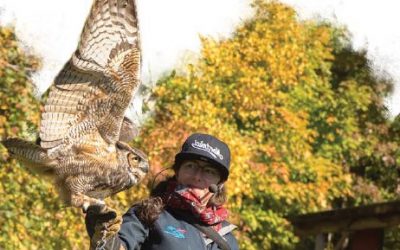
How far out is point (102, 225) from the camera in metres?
3.28

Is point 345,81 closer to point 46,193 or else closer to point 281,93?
point 281,93

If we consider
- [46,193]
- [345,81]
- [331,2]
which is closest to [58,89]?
[331,2]

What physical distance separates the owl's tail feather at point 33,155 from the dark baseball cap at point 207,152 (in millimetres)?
644

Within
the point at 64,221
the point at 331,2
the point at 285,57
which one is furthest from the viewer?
the point at 285,57

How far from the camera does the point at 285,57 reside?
519 inches

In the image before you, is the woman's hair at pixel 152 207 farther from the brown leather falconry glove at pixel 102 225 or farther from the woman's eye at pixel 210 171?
the brown leather falconry glove at pixel 102 225

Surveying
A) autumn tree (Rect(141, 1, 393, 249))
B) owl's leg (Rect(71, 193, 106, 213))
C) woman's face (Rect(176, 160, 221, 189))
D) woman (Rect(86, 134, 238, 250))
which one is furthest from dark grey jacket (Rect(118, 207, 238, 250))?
autumn tree (Rect(141, 1, 393, 249))

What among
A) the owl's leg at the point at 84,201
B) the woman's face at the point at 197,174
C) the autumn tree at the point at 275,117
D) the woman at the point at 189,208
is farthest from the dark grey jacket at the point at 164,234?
the autumn tree at the point at 275,117

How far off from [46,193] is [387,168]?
33.9ft

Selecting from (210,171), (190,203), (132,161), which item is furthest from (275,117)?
(132,161)

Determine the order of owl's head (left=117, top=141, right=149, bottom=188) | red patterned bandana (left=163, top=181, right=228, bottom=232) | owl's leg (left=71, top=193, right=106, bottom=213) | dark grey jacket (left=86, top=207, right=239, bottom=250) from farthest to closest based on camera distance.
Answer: red patterned bandana (left=163, top=181, right=228, bottom=232)
dark grey jacket (left=86, top=207, right=239, bottom=250)
owl's head (left=117, top=141, right=149, bottom=188)
owl's leg (left=71, top=193, right=106, bottom=213)

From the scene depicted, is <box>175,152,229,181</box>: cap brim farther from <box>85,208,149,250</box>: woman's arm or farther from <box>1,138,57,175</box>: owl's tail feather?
<box>1,138,57,175</box>: owl's tail feather

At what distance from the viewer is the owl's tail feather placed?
3.27m

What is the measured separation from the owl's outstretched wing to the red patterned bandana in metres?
0.45
